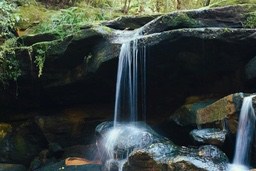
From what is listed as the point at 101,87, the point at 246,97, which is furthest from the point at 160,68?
the point at 246,97

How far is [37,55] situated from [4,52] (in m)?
0.85

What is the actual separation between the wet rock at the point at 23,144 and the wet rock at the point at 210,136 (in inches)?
176

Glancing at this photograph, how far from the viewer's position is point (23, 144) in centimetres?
927

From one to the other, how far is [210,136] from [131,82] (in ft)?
8.09

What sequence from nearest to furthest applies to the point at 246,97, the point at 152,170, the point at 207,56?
the point at 152,170 → the point at 246,97 → the point at 207,56

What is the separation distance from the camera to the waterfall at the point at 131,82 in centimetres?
759

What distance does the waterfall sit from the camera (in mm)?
7594

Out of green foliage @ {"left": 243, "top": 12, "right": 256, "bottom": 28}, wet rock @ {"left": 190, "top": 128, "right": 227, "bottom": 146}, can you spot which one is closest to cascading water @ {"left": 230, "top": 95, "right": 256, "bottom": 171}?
wet rock @ {"left": 190, "top": 128, "right": 227, "bottom": 146}

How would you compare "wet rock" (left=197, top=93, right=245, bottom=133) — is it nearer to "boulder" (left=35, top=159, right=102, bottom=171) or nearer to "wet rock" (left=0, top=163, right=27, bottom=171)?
"boulder" (left=35, top=159, right=102, bottom=171)

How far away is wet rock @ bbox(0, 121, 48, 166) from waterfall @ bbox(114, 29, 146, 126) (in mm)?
Result: 2301

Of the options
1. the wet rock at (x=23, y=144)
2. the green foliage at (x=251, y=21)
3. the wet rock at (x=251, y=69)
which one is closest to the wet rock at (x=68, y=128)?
the wet rock at (x=23, y=144)

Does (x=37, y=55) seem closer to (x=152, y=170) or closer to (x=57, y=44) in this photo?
(x=57, y=44)

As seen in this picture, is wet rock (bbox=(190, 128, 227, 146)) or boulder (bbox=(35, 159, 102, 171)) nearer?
wet rock (bbox=(190, 128, 227, 146))

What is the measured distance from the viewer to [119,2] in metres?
14.7
